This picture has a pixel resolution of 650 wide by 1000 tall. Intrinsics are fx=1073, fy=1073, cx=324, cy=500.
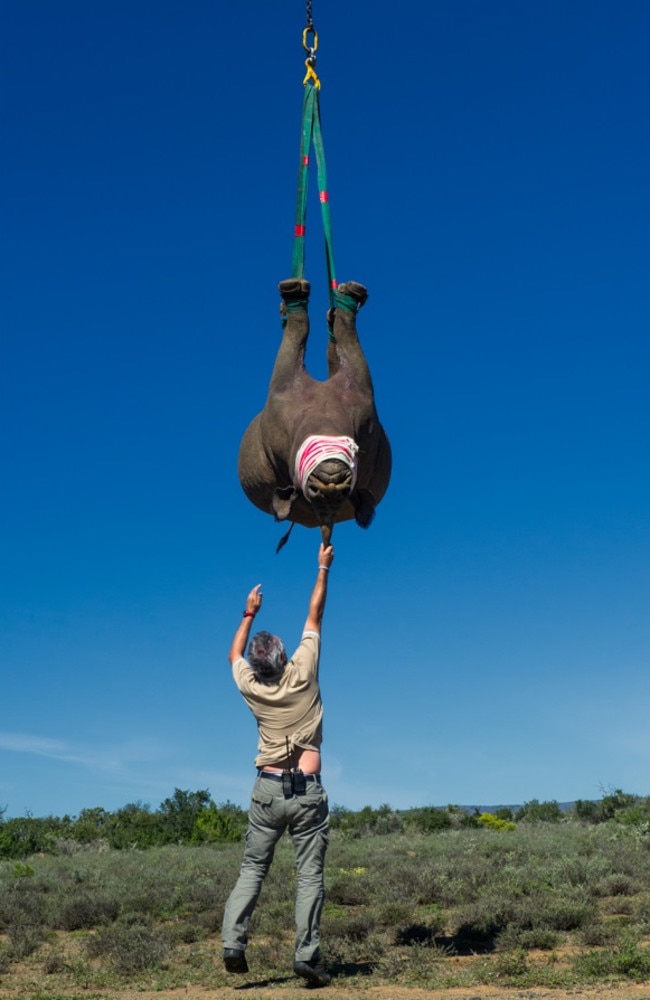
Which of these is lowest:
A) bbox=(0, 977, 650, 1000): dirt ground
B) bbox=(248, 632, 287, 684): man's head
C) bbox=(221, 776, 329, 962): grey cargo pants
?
bbox=(0, 977, 650, 1000): dirt ground

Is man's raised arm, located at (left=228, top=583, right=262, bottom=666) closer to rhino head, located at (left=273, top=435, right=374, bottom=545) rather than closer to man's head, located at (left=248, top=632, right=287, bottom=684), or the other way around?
man's head, located at (left=248, top=632, right=287, bottom=684)

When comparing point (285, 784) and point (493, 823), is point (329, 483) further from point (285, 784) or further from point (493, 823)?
point (493, 823)

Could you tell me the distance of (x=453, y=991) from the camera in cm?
800

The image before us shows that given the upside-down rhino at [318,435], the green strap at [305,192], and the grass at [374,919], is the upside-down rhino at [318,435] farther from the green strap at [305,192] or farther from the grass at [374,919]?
the grass at [374,919]

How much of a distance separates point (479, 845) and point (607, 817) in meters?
8.49

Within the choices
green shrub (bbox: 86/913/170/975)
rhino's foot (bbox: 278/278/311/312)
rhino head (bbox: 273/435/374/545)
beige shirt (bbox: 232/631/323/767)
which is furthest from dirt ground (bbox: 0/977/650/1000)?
rhino's foot (bbox: 278/278/311/312)

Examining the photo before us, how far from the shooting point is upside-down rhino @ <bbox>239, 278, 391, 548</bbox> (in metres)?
7.20

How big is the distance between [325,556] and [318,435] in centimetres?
111

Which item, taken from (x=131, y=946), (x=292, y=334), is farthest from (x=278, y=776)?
(x=292, y=334)

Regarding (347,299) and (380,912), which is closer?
(347,299)

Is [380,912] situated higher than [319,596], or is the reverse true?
[319,596]

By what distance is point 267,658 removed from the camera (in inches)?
307

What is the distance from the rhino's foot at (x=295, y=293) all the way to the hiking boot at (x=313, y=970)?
16.0 feet

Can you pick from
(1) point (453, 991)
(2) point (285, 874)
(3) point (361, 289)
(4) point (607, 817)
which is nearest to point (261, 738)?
(1) point (453, 991)
